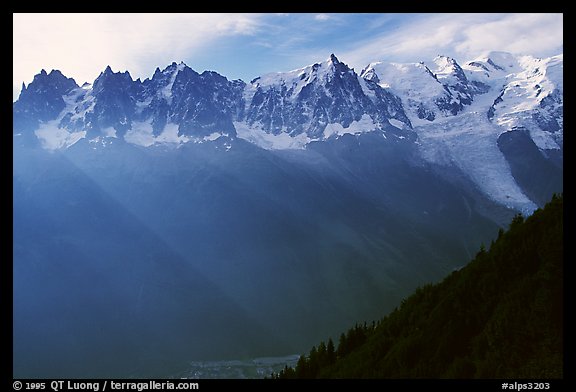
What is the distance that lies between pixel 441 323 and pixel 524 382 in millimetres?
18437

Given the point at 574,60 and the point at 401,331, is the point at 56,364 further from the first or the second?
the point at 574,60

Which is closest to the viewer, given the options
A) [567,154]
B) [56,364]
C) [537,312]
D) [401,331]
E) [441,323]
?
[567,154]

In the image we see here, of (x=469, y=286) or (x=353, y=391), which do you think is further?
(x=469, y=286)

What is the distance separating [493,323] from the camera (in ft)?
131

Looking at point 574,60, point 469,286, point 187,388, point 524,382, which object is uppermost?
Answer: point 574,60

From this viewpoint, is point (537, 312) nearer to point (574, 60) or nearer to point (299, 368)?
point (574, 60)

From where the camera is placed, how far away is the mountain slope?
35.7m

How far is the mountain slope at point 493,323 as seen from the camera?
3566 centimetres

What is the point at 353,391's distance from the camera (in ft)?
92.0
